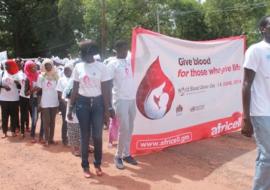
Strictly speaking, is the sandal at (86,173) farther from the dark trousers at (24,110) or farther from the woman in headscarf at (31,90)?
the dark trousers at (24,110)

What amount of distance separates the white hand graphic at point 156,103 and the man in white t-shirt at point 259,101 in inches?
123

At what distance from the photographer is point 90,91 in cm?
627

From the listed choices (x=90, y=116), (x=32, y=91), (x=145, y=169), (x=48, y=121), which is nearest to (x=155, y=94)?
(x=145, y=169)

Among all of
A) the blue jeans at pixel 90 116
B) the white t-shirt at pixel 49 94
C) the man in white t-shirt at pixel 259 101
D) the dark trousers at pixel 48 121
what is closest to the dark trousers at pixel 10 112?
the dark trousers at pixel 48 121

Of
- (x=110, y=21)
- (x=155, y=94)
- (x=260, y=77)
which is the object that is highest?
(x=110, y=21)

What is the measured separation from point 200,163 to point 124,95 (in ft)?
5.66

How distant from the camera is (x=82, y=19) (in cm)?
4791

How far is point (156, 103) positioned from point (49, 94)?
87.2 inches

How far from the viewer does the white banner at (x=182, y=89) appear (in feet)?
24.6

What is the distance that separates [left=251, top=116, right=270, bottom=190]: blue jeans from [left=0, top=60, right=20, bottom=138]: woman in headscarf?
A: 639cm

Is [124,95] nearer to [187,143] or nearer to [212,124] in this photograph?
[187,143]

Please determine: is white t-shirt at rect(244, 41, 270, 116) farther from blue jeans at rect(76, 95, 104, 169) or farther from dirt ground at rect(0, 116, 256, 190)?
blue jeans at rect(76, 95, 104, 169)

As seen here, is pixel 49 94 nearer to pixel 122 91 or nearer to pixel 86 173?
pixel 122 91

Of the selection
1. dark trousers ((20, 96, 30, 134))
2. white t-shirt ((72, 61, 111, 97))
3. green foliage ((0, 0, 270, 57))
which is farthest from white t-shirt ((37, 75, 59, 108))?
green foliage ((0, 0, 270, 57))
